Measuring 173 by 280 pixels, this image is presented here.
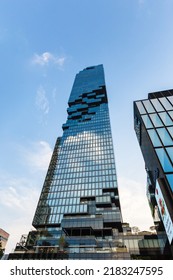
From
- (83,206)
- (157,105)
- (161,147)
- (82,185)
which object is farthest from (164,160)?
(82,185)

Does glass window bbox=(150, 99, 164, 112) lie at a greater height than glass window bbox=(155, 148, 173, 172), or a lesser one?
greater

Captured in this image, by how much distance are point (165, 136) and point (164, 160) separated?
3592 millimetres

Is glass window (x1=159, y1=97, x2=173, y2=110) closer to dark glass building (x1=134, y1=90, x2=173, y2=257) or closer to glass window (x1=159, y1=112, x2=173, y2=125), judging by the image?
dark glass building (x1=134, y1=90, x2=173, y2=257)

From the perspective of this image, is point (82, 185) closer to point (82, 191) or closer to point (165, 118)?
point (82, 191)

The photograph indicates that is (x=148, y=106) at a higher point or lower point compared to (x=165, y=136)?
higher

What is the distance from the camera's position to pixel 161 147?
18453 mm

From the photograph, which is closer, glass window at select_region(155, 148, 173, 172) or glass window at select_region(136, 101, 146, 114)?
glass window at select_region(155, 148, 173, 172)

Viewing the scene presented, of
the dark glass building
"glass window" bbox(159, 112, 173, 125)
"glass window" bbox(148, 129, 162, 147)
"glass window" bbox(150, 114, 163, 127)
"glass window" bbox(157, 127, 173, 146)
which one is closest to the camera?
the dark glass building

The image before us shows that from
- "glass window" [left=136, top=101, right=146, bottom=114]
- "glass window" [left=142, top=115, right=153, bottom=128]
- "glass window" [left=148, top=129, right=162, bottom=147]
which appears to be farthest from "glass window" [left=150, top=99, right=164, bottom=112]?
"glass window" [left=148, top=129, right=162, bottom=147]

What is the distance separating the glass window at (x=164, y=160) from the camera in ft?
53.6

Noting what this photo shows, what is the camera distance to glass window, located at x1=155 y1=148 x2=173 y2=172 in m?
16.3
